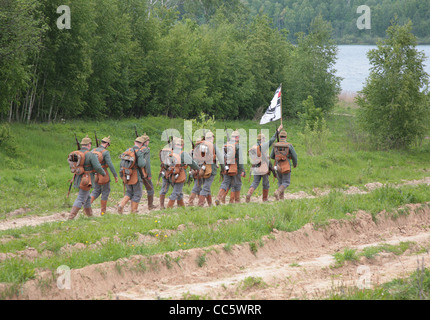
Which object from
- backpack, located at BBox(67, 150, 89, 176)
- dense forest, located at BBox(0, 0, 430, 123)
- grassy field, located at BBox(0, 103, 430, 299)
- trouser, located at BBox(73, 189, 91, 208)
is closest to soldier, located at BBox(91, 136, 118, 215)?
backpack, located at BBox(67, 150, 89, 176)

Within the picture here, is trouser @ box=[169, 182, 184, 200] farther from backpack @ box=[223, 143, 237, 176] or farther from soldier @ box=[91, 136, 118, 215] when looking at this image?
soldier @ box=[91, 136, 118, 215]

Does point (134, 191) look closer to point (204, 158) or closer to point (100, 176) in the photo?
point (100, 176)

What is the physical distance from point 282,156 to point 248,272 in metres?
6.75

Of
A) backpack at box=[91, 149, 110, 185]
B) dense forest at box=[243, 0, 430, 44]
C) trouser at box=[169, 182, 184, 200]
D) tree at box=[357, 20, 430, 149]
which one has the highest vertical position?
dense forest at box=[243, 0, 430, 44]

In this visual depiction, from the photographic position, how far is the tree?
29703 mm

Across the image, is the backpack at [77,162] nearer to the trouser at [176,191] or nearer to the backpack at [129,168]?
the backpack at [129,168]

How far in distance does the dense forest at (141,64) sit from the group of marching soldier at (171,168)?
1011 centimetres

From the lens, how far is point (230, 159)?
15.0 metres

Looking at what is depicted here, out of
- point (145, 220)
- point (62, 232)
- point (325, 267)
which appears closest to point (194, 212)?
point (145, 220)

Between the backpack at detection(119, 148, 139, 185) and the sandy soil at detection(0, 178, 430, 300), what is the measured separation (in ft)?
14.0

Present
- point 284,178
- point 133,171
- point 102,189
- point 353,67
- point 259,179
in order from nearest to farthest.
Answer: point 133,171 < point 102,189 < point 284,178 < point 259,179 < point 353,67

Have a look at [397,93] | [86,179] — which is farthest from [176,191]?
[397,93]

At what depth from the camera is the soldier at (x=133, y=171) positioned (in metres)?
13.5
